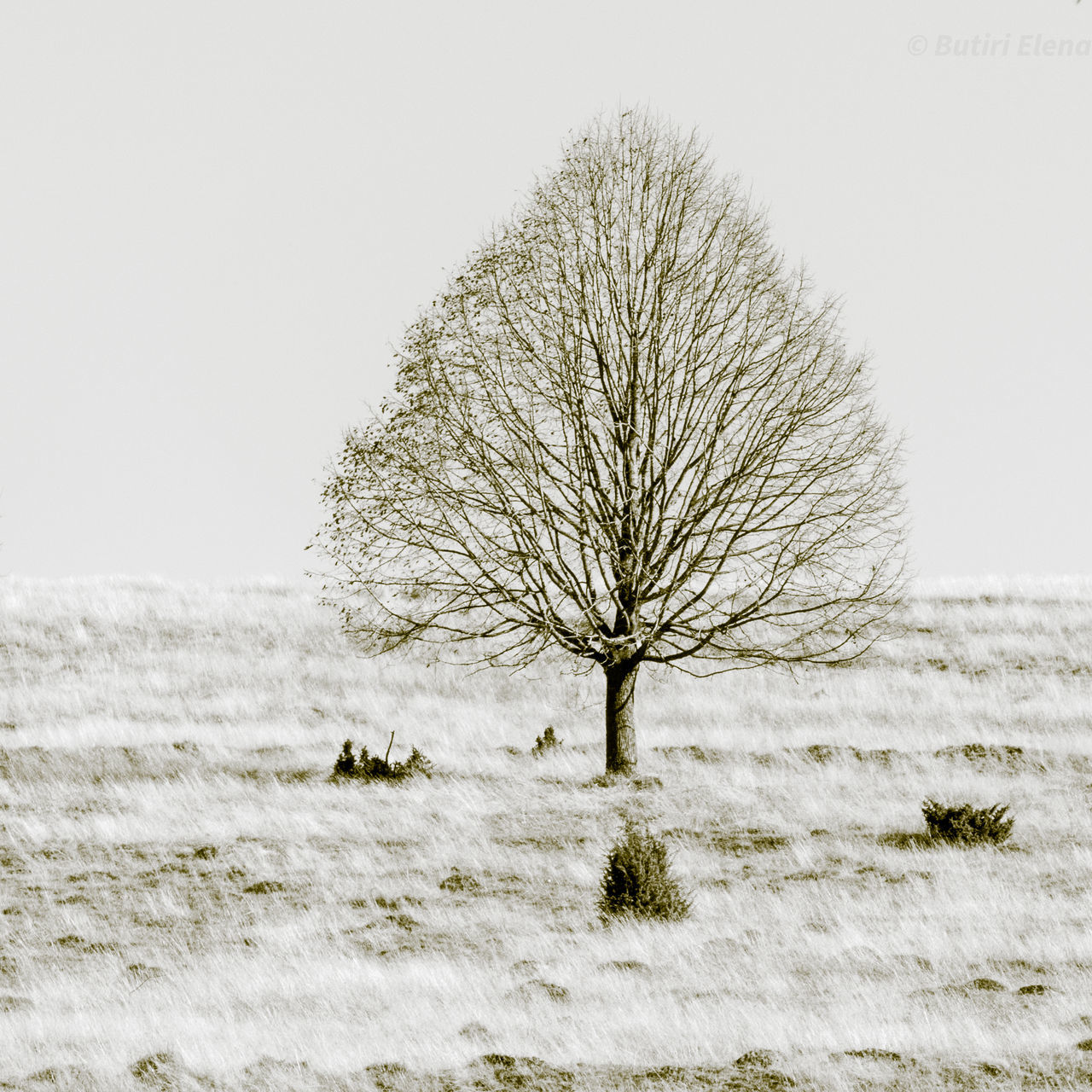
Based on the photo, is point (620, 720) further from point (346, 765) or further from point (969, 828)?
point (969, 828)

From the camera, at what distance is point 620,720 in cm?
2052

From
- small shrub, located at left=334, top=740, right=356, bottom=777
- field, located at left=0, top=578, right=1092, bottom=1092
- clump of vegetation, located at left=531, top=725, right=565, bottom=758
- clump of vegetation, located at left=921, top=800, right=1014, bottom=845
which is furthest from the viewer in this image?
clump of vegetation, located at left=531, top=725, right=565, bottom=758

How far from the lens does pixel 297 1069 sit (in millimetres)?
9070

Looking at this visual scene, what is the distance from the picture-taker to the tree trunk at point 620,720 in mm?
20328

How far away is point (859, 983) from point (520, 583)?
9606 millimetres

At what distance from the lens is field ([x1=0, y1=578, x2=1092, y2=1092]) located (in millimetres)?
9547

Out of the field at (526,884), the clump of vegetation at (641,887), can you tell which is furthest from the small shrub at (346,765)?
the clump of vegetation at (641,887)

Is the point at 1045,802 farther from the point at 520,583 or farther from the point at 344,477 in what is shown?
the point at 344,477

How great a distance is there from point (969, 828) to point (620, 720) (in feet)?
18.8

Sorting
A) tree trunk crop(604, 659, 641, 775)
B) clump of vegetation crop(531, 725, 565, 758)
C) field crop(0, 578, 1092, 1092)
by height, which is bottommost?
field crop(0, 578, 1092, 1092)

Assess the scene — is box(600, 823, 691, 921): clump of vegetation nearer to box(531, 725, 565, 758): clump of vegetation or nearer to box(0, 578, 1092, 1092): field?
box(0, 578, 1092, 1092): field

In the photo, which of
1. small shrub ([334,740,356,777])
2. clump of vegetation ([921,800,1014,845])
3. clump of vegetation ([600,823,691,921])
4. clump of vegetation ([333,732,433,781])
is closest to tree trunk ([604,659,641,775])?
clump of vegetation ([333,732,433,781])

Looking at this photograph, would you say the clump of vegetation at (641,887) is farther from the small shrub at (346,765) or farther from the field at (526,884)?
the small shrub at (346,765)

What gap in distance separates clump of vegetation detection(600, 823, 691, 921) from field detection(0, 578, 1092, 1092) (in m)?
0.31
